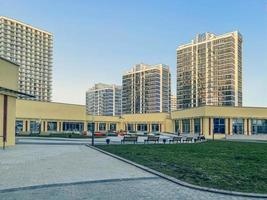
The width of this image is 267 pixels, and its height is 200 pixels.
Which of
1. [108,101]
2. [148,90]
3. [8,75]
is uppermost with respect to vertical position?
[148,90]

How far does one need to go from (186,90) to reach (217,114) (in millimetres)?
85257

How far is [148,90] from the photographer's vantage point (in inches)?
6329

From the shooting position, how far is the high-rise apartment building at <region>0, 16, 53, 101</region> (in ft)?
465

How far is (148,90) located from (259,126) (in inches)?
3772

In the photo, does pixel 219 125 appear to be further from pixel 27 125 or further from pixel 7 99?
pixel 7 99

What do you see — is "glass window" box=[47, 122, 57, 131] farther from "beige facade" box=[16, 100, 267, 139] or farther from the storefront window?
the storefront window

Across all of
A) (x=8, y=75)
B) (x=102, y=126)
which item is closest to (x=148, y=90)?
(x=102, y=126)

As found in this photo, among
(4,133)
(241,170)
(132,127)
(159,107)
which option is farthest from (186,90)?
(241,170)

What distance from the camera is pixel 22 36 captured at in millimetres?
147750

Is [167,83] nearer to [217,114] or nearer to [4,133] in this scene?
[217,114]

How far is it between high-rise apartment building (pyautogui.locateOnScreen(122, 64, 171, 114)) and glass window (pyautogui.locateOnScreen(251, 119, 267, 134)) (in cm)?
9265

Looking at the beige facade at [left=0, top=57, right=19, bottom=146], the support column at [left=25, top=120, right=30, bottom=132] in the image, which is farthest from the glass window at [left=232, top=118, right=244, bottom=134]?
the beige facade at [left=0, top=57, right=19, bottom=146]

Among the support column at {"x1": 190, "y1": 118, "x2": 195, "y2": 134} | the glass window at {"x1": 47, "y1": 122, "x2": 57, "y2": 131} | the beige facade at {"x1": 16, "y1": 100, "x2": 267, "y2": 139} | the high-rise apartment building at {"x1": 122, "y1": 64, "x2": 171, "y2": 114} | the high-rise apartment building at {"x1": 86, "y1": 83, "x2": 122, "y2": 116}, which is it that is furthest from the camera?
the high-rise apartment building at {"x1": 86, "y1": 83, "x2": 122, "y2": 116}

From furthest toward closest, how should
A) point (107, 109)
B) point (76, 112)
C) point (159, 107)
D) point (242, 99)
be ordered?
point (107, 109) < point (159, 107) < point (242, 99) < point (76, 112)
